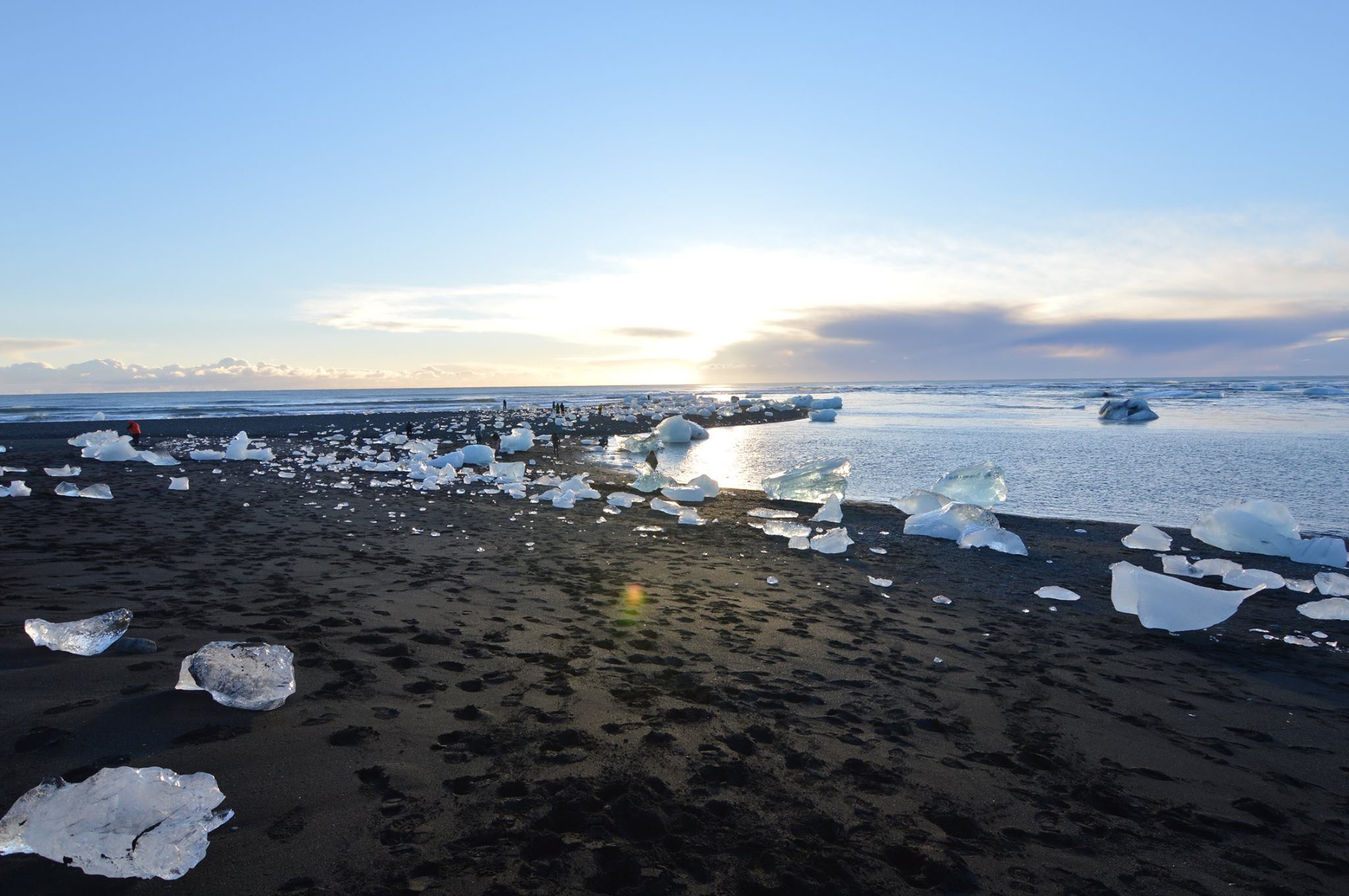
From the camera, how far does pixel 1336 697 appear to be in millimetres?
4090

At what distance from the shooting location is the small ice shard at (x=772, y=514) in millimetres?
9898

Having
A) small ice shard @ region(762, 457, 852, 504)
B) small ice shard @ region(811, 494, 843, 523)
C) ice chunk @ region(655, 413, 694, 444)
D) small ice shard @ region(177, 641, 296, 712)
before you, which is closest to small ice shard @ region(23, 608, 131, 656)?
small ice shard @ region(177, 641, 296, 712)

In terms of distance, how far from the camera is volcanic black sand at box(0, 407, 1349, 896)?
2238 millimetres

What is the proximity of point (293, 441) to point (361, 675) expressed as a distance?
20.4 m

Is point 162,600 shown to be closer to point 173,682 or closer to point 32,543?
point 173,682

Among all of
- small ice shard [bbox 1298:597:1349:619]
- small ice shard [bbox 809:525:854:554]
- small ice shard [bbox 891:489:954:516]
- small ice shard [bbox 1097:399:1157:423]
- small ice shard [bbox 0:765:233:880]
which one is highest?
small ice shard [bbox 1097:399:1157:423]

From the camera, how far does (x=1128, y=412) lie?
99.6ft

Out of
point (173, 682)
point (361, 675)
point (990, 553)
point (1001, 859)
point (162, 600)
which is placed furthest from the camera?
point (990, 553)

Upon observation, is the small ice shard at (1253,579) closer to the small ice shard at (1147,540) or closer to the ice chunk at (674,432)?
the small ice shard at (1147,540)

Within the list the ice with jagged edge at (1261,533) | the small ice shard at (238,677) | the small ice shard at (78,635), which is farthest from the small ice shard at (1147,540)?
the small ice shard at (78,635)

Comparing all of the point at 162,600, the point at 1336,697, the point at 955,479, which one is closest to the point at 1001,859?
the point at 1336,697

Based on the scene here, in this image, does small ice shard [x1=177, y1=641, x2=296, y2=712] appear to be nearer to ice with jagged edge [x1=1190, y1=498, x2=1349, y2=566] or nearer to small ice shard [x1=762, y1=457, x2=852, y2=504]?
small ice shard [x1=762, y1=457, x2=852, y2=504]

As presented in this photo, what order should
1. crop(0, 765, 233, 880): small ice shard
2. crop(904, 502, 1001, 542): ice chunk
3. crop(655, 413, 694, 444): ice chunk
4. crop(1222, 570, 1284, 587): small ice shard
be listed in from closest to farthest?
crop(0, 765, 233, 880): small ice shard → crop(1222, 570, 1284, 587): small ice shard → crop(904, 502, 1001, 542): ice chunk → crop(655, 413, 694, 444): ice chunk

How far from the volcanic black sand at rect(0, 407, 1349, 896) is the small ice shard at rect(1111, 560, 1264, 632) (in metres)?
0.20
